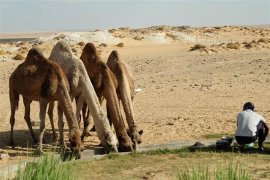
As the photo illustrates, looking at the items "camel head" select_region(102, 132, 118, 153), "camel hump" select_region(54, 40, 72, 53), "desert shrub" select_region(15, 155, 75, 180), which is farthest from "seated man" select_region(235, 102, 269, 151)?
"desert shrub" select_region(15, 155, 75, 180)

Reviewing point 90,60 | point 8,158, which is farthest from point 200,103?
point 8,158

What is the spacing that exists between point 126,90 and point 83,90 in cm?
116

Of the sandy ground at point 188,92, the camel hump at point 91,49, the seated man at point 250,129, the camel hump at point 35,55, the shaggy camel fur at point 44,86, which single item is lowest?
the sandy ground at point 188,92

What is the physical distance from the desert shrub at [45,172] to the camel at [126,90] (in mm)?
3987

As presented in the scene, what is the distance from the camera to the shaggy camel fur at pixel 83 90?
10.3 meters

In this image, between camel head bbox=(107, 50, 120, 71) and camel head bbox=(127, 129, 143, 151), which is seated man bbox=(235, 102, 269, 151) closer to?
camel head bbox=(127, 129, 143, 151)

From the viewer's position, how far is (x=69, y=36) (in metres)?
49.4

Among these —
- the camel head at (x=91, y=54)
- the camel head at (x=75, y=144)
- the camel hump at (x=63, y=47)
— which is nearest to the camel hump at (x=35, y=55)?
the camel hump at (x=63, y=47)

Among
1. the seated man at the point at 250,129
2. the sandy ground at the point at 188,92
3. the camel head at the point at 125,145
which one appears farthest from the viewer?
the sandy ground at the point at 188,92

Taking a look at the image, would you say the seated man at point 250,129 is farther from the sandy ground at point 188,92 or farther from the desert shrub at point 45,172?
the desert shrub at point 45,172

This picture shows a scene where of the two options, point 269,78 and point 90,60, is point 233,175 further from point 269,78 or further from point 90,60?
point 269,78

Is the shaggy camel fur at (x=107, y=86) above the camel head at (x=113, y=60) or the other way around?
the other way around

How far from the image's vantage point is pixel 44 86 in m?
10.4

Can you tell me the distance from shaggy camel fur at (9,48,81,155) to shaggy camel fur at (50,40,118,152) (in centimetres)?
39
